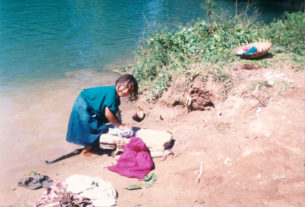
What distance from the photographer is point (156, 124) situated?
16.2 feet

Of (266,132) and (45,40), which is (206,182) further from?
(45,40)

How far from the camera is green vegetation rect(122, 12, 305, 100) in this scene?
16.6 ft

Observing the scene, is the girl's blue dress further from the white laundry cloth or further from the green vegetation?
the green vegetation

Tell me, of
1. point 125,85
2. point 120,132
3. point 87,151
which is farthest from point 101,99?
point 87,151

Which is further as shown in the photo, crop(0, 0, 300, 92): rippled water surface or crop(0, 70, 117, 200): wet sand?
crop(0, 0, 300, 92): rippled water surface

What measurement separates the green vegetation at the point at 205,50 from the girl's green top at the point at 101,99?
5.61ft

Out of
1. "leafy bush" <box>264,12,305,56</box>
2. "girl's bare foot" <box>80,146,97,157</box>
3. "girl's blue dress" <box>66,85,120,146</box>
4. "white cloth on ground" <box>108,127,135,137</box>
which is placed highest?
"leafy bush" <box>264,12,305,56</box>

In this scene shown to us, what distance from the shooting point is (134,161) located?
357 cm

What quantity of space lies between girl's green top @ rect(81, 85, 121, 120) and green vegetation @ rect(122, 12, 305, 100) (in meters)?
1.71

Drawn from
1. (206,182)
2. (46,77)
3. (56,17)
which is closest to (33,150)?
(206,182)

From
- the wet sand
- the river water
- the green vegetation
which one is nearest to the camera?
the wet sand

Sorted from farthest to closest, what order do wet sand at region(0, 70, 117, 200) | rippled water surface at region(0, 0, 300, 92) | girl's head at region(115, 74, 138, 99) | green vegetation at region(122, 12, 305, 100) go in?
rippled water surface at region(0, 0, 300, 92) → green vegetation at region(122, 12, 305, 100) → wet sand at region(0, 70, 117, 200) → girl's head at region(115, 74, 138, 99)

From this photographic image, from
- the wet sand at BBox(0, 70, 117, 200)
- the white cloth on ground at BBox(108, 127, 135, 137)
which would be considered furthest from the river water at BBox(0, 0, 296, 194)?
the white cloth on ground at BBox(108, 127, 135, 137)

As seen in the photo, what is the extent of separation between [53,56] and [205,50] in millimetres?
5042
